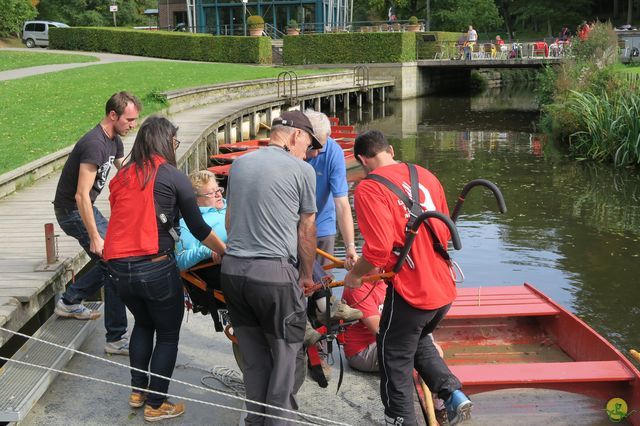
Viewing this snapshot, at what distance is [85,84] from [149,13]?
44.8 meters

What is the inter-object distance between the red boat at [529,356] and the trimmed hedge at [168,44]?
37.2 m

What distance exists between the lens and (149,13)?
6638 centimetres

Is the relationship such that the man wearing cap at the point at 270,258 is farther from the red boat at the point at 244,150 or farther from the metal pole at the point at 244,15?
the metal pole at the point at 244,15

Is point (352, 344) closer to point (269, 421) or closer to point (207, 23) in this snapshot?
point (269, 421)

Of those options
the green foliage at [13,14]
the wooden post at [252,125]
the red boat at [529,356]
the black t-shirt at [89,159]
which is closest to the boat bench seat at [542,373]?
the red boat at [529,356]

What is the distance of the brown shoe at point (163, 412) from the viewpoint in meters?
4.73

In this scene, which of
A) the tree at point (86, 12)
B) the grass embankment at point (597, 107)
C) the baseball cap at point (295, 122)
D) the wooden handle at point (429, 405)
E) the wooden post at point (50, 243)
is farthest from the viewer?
the tree at point (86, 12)

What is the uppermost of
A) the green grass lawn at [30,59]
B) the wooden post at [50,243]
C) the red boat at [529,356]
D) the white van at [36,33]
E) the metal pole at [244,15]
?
the metal pole at [244,15]

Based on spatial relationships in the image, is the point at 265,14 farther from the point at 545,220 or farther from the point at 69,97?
the point at 545,220

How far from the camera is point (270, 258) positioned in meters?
4.10

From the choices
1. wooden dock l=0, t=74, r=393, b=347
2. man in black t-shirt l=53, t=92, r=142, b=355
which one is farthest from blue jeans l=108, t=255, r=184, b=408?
wooden dock l=0, t=74, r=393, b=347

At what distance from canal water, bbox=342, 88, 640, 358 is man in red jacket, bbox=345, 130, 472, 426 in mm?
4750

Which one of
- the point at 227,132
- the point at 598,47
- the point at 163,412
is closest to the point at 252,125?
the point at 227,132

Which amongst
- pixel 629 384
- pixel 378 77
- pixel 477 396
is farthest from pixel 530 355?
pixel 378 77
